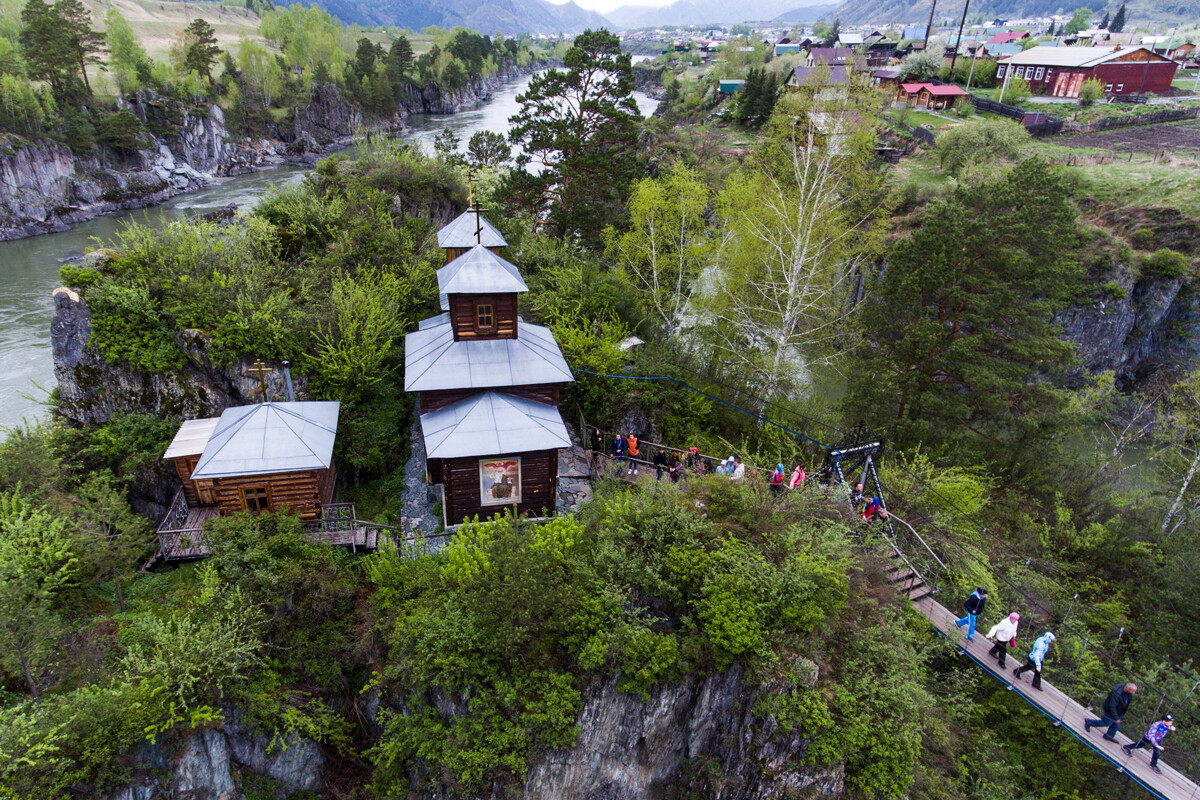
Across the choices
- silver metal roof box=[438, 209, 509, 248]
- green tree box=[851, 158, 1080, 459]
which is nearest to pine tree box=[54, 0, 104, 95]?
silver metal roof box=[438, 209, 509, 248]

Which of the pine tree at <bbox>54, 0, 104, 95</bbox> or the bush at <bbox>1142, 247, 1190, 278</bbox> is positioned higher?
the pine tree at <bbox>54, 0, 104, 95</bbox>

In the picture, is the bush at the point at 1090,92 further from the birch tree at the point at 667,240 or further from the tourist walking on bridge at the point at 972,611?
the tourist walking on bridge at the point at 972,611

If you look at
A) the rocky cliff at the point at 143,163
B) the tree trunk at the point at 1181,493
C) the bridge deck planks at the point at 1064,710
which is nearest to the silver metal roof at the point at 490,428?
the bridge deck planks at the point at 1064,710

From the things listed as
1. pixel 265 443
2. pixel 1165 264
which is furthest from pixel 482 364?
pixel 1165 264

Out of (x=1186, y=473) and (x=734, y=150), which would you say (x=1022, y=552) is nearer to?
(x=1186, y=473)

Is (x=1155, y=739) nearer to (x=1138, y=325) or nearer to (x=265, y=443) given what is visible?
(x=265, y=443)

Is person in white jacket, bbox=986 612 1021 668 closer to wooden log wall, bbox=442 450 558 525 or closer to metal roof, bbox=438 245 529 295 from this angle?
wooden log wall, bbox=442 450 558 525

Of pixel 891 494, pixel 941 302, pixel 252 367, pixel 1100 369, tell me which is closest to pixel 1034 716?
pixel 891 494
